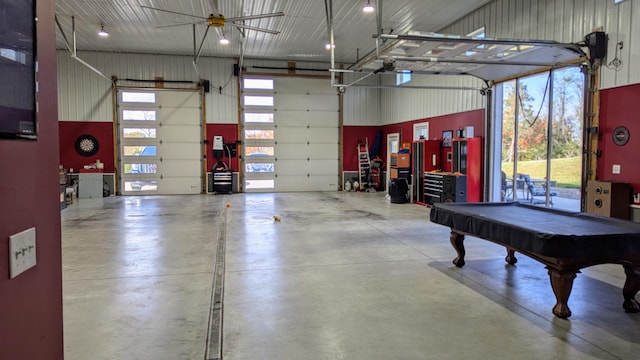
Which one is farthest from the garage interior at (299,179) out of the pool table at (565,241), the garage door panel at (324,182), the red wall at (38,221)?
the pool table at (565,241)

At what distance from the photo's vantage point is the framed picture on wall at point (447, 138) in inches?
395

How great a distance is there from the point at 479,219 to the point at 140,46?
454 inches

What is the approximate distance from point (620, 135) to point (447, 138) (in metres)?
4.54

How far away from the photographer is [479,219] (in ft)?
12.9

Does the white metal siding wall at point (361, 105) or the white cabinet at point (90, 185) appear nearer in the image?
the white cabinet at point (90, 185)

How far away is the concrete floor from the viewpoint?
2773 millimetres

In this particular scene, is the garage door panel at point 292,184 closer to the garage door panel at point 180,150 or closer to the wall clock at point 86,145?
the garage door panel at point 180,150

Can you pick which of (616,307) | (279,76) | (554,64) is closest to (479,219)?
(616,307)

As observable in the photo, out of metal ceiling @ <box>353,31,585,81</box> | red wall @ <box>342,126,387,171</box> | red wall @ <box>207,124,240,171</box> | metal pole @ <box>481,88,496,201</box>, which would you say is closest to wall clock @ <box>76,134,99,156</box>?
red wall @ <box>207,124,240,171</box>

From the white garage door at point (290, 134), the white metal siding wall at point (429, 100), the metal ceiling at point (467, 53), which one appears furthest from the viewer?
the white garage door at point (290, 134)

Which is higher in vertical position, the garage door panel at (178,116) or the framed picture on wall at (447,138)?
the garage door panel at (178,116)

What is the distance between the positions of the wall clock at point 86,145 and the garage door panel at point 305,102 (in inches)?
232

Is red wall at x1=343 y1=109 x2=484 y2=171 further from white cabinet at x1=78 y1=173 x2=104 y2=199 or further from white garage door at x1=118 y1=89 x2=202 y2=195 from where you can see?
white cabinet at x1=78 y1=173 x2=104 y2=199

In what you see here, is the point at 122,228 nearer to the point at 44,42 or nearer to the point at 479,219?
the point at 479,219
